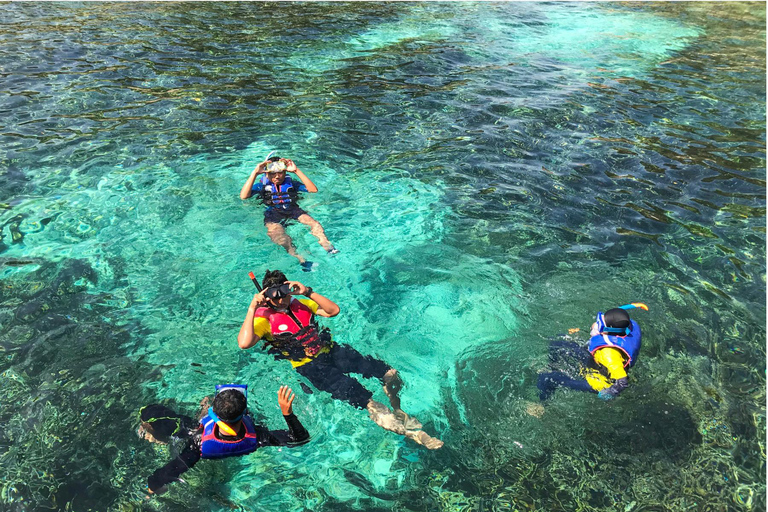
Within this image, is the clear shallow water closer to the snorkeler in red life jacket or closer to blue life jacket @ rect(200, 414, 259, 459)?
the snorkeler in red life jacket

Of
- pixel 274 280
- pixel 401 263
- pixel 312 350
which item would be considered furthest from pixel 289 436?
pixel 401 263

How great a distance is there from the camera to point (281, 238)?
25.1ft

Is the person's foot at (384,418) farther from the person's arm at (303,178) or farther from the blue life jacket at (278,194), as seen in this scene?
the person's arm at (303,178)

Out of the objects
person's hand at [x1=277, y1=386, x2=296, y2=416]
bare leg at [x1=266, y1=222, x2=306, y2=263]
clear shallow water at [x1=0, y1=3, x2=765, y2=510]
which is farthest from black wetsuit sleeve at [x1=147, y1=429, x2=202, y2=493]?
bare leg at [x1=266, y1=222, x2=306, y2=263]

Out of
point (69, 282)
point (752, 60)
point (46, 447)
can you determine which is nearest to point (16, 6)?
point (69, 282)

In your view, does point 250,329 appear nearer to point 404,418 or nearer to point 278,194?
point 404,418

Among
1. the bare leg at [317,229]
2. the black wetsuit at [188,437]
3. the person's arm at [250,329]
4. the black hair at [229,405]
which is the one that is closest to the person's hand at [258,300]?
the person's arm at [250,329]

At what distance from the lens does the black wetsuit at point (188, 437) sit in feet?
14.1

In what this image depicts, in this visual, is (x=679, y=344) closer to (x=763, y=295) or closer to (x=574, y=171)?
(x=763, y=295)

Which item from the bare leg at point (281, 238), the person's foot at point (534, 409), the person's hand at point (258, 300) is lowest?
the person's foot at point (534, 409)

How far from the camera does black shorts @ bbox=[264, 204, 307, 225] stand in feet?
26.2

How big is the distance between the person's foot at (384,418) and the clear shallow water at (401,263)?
0.19 meters

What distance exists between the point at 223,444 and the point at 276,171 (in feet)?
16.1

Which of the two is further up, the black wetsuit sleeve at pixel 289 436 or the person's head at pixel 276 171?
the person's head at pixel 276 171
